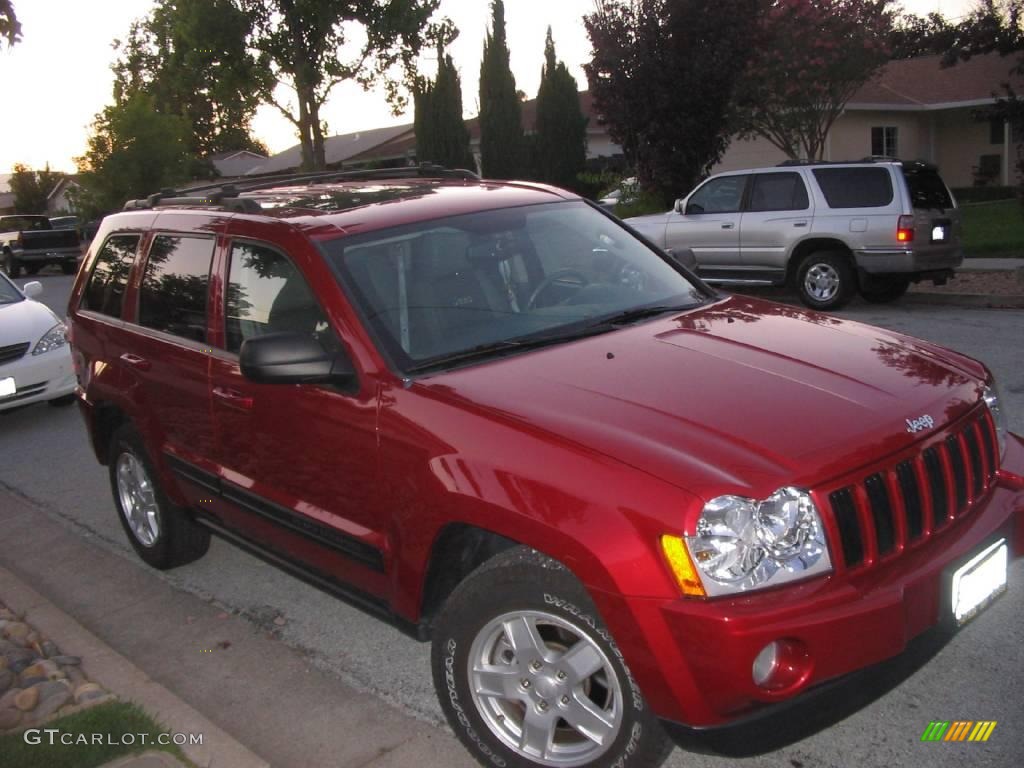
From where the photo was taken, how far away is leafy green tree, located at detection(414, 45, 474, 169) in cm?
3778

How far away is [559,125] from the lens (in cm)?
3381

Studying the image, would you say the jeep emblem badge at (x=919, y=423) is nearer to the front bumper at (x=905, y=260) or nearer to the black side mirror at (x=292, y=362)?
the black side mirror at (x=292, y=362)

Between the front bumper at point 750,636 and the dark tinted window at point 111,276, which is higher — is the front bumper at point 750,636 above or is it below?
below

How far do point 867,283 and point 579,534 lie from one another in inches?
419

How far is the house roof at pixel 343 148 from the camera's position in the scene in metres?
50.4

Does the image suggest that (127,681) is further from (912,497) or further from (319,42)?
(319,42)

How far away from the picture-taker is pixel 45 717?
3.93 metres

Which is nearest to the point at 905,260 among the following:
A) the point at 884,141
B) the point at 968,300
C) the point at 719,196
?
the point at 968,300

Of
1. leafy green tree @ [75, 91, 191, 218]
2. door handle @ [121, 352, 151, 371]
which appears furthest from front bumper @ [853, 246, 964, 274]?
leafy green tree @ [75, 91, 191, 218]

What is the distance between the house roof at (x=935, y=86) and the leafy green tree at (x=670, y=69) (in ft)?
Answer: 37.4

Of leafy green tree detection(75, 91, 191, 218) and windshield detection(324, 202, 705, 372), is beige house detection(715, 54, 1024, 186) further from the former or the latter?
leafy green tree detection(75, 91, 191, 218)

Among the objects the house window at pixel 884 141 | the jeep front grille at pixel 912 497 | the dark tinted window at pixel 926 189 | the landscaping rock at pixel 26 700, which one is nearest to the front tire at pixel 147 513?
the landscaping rock at pixel 26 700

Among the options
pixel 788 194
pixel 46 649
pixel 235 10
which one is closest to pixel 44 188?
pixel 235 10

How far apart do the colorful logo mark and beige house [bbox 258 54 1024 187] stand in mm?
24784
